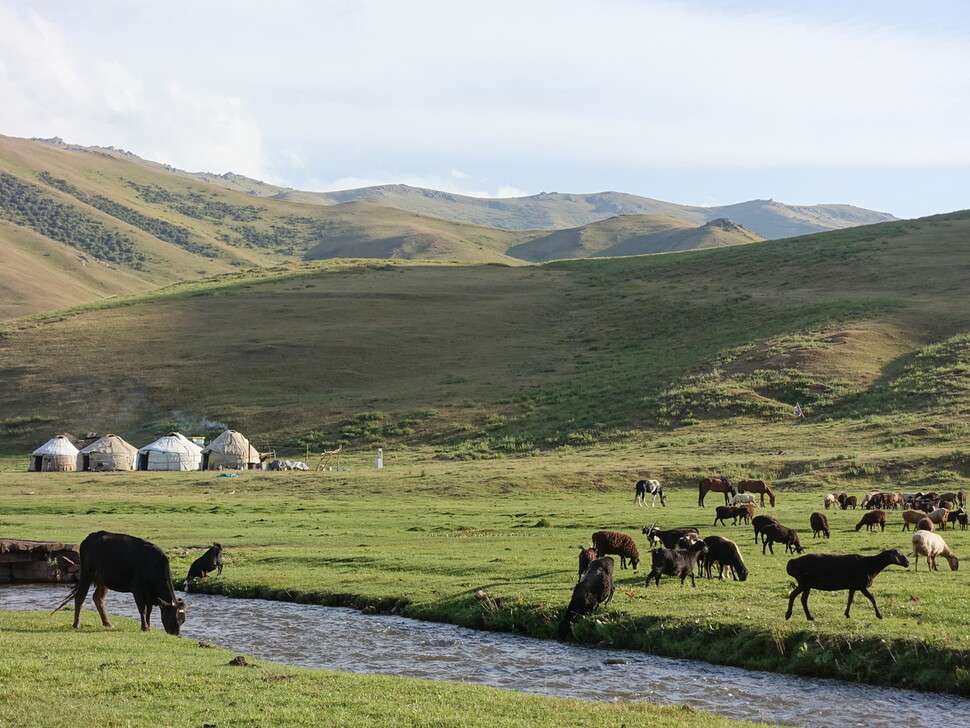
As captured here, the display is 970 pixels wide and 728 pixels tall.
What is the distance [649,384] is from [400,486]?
3261 centimetres

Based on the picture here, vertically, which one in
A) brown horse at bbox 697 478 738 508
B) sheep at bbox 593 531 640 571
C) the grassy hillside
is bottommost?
brown horse at bbox 697 478 738 508

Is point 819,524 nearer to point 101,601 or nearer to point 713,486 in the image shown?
point 713,486

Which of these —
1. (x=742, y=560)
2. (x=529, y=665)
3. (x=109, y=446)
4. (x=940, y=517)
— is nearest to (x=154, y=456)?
(x=109, y=446)

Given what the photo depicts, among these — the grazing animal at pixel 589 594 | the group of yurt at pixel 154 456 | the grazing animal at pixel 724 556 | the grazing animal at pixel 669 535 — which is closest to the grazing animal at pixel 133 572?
the grazing animal at pixel 589 594

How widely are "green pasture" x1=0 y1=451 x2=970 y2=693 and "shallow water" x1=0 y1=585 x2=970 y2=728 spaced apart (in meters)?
0.61

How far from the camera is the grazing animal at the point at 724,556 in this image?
2234cm

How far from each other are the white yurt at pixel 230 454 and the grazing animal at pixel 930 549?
5410 cm

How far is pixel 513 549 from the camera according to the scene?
94.9 feet

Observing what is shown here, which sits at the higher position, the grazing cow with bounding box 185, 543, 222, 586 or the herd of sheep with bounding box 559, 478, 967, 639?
the herd of sheep with bounding box 559, 478, 967, 639

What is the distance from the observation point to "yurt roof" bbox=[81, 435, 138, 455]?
7094cm

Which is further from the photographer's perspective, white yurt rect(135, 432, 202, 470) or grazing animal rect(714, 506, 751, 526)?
white yurt rect(135, 432, 202, 470)

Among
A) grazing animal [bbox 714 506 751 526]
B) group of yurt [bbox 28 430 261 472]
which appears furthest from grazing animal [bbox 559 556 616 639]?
group of yurt [bbox 28 430 261 472]

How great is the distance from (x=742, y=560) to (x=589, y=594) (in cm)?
611

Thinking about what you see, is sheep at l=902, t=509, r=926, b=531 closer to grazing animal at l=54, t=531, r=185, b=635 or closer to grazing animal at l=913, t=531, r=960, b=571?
grazing animal at l=913, t=531, r=960, b=571
